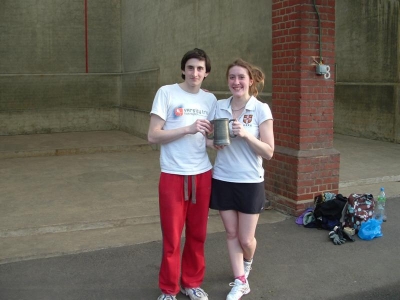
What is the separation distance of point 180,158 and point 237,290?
3.67 ft

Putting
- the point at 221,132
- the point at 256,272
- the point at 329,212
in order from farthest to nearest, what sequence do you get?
the point at 329,212 < the point at 256,272 < the point at 221,132

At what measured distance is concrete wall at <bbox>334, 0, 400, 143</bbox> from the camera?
11.4m

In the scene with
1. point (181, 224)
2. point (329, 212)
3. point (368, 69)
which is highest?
point (368, 69)

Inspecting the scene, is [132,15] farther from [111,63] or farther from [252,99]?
[252,99]

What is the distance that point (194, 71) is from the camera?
355cm

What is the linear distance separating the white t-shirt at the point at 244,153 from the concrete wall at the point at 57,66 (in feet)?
41.0

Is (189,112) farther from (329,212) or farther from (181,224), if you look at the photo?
(329,212)

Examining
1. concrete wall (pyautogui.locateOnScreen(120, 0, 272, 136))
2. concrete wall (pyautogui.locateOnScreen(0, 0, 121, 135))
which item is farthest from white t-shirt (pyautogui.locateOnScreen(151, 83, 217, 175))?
concrete wall (pyautogui.locateOnScreen(0, 0, 121, 135))

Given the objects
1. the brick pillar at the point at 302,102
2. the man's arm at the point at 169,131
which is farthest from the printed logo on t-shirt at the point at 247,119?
the brick pillar at the point at 302,102

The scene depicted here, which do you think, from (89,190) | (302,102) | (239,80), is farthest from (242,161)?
(89,190)

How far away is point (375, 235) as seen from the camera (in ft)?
17.3

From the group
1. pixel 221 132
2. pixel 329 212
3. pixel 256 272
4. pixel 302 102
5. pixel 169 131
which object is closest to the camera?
pixel 221 132

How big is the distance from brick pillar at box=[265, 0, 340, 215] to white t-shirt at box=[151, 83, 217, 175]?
2.60m

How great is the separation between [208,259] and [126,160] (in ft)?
20.6
